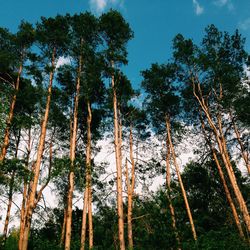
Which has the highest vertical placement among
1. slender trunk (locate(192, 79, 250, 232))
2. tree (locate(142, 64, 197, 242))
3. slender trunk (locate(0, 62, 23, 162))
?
tree (locate(142, 64, 197, 242))

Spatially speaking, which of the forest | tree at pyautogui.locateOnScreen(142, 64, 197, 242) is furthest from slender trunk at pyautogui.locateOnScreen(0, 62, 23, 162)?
tree at pyautogui.locateOnScreen(142, 64, 197, 242)

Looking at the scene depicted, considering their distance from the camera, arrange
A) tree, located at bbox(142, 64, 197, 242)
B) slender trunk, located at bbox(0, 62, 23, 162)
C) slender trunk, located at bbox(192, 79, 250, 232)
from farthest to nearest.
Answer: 1. tree, located at bbox(142, 64, 197, 242)
2. slender trunk, located at bbox(0, 62, 23, 162)
3. slender trunk, located at bbox(192, 79, 250, 232)

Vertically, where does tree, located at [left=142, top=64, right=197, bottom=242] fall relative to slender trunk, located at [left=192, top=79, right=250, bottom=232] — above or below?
above

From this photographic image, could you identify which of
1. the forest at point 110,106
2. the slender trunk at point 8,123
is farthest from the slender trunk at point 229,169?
→ the slender trunk at point 8,123

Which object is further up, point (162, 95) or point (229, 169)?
point (162, 95)

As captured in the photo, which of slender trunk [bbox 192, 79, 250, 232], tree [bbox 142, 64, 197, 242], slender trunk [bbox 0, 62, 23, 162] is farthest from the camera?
tree [bbox 142, 64, 197, 242]

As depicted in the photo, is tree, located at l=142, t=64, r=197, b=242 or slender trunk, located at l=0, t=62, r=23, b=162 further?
tree, located at l=142, t=64, r=197, b=242

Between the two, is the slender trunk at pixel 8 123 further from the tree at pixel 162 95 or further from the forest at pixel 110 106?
the tree at pixel 162 95

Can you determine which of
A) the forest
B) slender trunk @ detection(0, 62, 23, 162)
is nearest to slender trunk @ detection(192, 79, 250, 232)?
the forest

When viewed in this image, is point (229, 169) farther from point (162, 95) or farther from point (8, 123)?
point (8, 123)

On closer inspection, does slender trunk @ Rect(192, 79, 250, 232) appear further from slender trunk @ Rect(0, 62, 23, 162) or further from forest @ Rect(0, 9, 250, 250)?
slender trunk @ Rect(0, 62, 23, 162)

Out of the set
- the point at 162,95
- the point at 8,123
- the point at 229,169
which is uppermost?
the point at 162,95

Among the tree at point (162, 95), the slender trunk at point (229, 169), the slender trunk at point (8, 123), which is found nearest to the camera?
the slender trunk at point (229, 169)

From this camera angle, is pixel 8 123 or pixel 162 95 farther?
pixel 162 95
